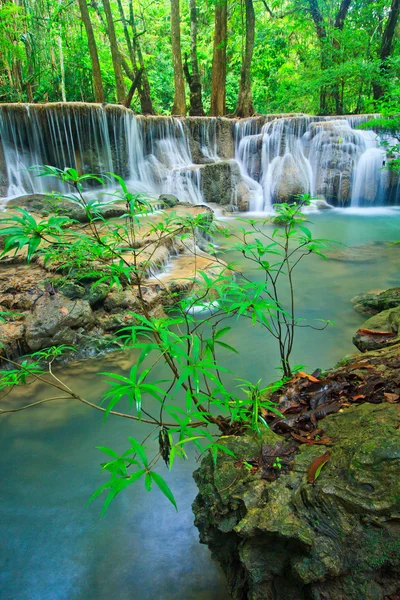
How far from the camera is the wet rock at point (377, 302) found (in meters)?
4.59

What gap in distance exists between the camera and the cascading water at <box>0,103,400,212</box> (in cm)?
1042

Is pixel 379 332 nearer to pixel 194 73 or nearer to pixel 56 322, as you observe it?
pixel 56 322

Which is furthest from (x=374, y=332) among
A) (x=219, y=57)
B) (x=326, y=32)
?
(x=326, y=32)

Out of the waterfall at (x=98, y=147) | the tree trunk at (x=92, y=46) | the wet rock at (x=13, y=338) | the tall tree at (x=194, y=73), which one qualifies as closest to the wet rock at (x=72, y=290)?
the wet rock at (x=13, y=338)

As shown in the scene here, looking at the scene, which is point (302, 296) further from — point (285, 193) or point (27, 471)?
point (285, 193)

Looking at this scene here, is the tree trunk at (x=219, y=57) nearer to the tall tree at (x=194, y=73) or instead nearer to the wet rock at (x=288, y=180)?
the tall tree at (x=194, y=73)

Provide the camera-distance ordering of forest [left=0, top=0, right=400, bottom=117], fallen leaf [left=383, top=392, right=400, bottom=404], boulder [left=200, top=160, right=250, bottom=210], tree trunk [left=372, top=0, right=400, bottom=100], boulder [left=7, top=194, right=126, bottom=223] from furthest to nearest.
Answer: tree trunk [left=372, top=0, right=400, bottom=100], forest [left=0, top=0, right=400, bottom=117], boulder [left=200, top=160, right=250, bottom=210], boulder [left=7, top=194, right=126, bottom=223], fallen leaf [left=383, top=392, right=400, bottom=404]

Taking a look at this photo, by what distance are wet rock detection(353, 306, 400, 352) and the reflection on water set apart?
0.42 m

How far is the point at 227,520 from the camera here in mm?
1520

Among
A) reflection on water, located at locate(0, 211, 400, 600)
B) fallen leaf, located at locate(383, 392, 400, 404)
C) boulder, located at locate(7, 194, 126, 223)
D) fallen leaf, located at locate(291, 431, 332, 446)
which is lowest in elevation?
reflection on water, located at locate(0, 211, 400, 600)

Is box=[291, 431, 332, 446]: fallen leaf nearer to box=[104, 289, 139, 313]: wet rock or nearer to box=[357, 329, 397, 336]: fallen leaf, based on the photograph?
box=[357, 329, 397, 336]: fallen leaf

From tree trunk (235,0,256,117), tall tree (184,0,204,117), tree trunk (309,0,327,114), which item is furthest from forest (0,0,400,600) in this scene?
tree trunk (309,0,327,114)

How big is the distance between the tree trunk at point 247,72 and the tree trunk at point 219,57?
2.47 ft

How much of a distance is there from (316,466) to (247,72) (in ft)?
52.6
